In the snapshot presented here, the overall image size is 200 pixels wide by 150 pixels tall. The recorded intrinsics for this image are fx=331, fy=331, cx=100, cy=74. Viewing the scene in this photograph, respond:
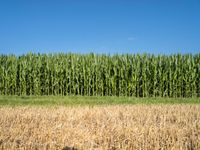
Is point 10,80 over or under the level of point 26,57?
under

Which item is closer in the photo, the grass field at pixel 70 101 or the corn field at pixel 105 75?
the grass field at pixel 70 101

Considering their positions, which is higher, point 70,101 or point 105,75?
point 105,75

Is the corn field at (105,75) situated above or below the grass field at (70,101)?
above

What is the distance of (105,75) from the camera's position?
85.1ft

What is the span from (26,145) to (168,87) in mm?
21781

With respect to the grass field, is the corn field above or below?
above

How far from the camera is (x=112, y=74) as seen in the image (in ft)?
86.7

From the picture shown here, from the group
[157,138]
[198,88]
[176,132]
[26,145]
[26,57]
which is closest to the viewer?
[26,145]

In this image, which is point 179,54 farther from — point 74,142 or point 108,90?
point 74,142

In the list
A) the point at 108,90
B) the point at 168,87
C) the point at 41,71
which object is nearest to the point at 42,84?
the point at 41,71

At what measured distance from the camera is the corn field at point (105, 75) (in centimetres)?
2562

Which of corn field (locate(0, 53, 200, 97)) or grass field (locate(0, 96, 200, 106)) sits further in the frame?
corn field (locate(0, 53, 200, 97))

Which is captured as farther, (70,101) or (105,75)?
(105,75)

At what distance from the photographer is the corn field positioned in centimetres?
2562
